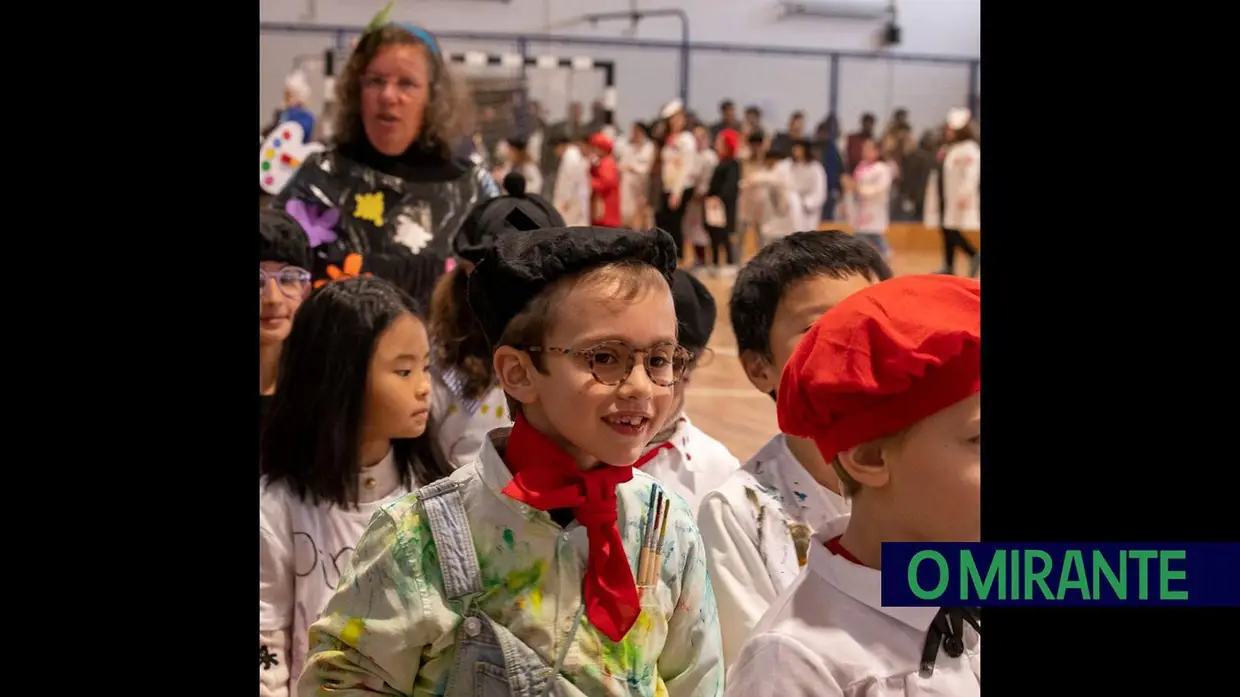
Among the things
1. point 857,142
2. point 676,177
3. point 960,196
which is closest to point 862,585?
point 960,196

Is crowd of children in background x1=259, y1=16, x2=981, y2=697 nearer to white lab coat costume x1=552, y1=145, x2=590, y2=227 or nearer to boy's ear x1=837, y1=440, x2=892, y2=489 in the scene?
boy's ear x1=837, y1=440, x2=892, y2=489

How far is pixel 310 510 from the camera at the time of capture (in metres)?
2.44

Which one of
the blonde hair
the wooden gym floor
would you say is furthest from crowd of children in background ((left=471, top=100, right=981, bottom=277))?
the blonde hair

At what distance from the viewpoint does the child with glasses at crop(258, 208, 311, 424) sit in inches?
121

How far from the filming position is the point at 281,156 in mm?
5508

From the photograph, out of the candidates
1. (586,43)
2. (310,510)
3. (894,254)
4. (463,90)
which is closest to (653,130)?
(586,43)

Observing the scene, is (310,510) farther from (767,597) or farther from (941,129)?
(941,129)

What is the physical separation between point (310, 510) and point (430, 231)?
151 cm

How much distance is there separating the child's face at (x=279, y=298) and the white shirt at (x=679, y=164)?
11905 millimetres

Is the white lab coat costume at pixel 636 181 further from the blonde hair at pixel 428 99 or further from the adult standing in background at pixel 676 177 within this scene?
the blonde hair at pixel 428 99

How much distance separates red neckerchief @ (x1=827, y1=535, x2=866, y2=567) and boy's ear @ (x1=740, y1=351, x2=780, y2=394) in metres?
0.64

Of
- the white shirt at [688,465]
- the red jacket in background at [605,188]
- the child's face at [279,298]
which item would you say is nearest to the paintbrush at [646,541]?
the white shirt at [688,465]

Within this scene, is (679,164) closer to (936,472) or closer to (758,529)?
(758,529)

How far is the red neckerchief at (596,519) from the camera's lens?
168cm
